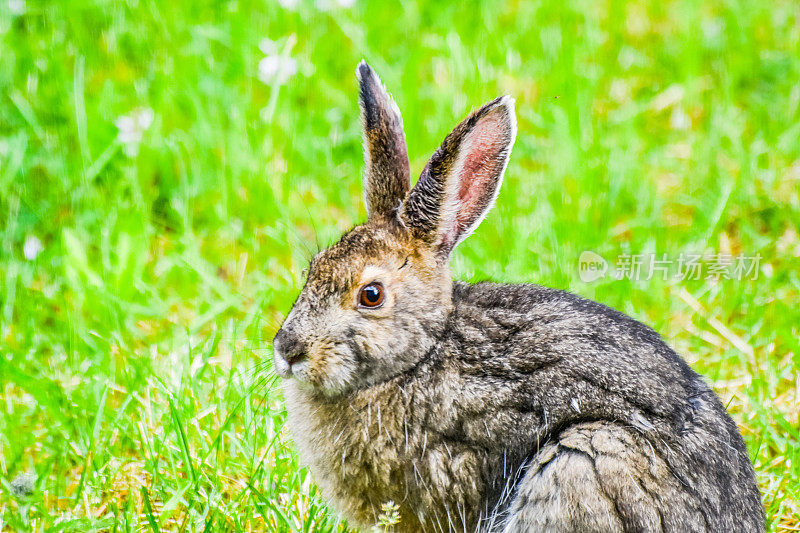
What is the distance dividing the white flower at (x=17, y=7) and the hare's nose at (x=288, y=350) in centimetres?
437

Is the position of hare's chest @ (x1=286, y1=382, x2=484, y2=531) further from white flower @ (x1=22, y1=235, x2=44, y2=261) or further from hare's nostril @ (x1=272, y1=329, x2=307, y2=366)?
white flower @ (x1=22, y1=235, x2=44, y2=261)

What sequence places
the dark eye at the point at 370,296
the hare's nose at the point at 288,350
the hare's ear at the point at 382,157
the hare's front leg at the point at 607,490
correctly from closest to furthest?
the hare's front leg at the point at 607,490 < the hare's nose at the point at 288,350 < the dark eye at the point at 370,296 < the hare's ear at the point at 382,157

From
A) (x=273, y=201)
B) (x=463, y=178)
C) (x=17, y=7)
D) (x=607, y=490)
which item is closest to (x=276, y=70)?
(x=273, y=201)

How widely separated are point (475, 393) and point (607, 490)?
25.7 inches

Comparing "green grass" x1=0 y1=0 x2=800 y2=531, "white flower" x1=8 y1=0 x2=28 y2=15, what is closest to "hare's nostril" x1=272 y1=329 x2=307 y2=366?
"green grass" x1=0 y1=0 x2=800 y2=531

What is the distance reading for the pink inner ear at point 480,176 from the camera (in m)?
4.38

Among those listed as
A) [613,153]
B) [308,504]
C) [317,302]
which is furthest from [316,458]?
[613,153]

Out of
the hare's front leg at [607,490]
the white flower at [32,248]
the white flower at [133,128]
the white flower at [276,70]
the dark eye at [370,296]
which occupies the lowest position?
the hare's front leg at [607,490]

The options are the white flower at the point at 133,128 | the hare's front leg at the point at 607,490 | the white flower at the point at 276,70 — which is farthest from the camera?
the white flower at the point at 276,70

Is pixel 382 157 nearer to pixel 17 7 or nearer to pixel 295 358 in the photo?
pixel 295 358

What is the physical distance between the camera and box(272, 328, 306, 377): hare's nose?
13.5 ft

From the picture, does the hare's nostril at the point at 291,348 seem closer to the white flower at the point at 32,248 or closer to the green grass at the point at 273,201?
the green grass at the point at 273,201

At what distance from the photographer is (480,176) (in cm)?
444

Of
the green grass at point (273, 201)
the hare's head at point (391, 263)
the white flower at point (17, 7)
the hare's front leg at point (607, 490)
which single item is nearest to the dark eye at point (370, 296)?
the hare's head at point (391, 263)
